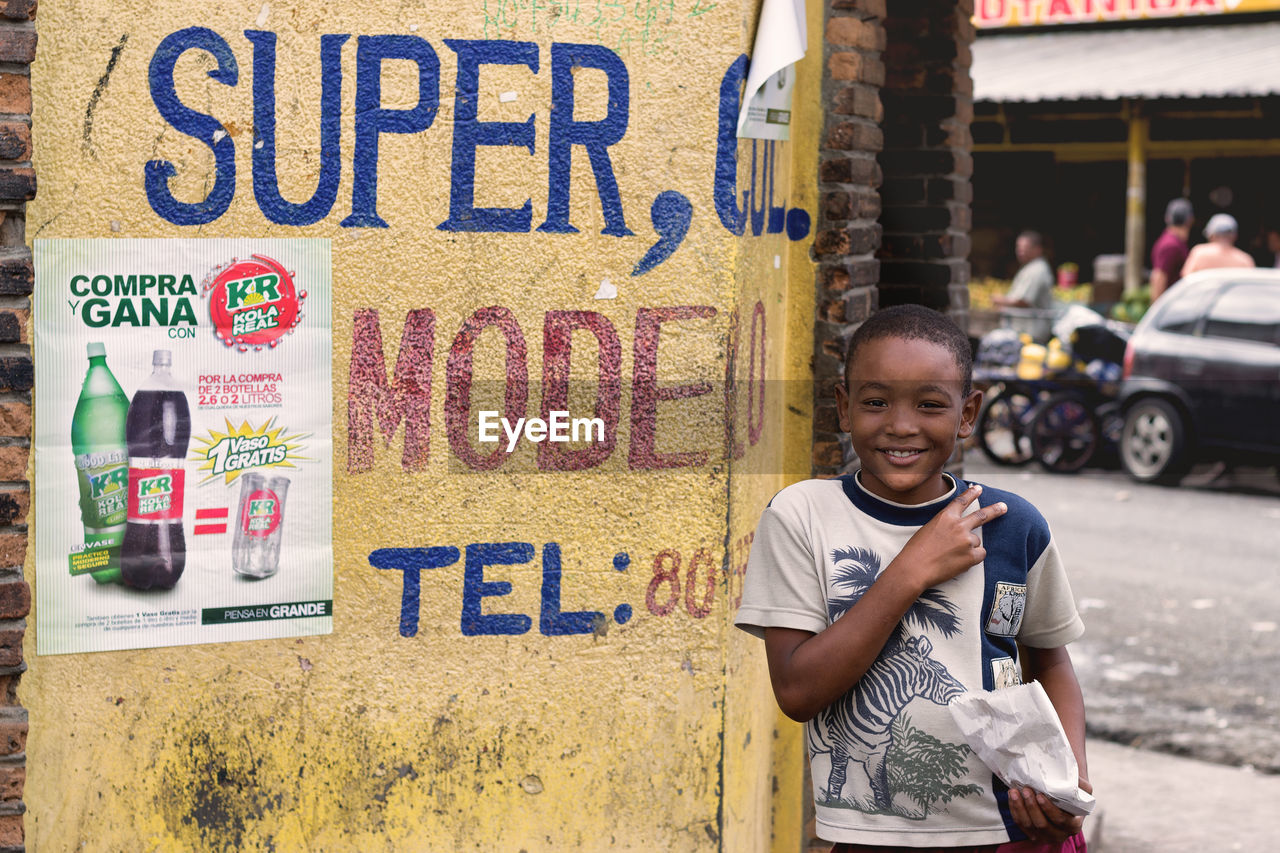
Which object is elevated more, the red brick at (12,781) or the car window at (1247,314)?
the car window at (1247,314)

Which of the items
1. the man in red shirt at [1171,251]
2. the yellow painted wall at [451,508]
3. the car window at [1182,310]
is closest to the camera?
the yellow painted wall at [451,508]

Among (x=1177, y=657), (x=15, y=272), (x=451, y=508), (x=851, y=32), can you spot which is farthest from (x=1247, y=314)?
(x=15, y=272)

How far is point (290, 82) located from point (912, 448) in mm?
1545

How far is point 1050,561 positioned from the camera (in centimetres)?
224

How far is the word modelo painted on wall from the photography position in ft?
9.28

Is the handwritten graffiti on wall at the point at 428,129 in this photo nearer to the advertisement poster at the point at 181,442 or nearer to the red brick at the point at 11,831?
the advertisement poster at the point at 181,442

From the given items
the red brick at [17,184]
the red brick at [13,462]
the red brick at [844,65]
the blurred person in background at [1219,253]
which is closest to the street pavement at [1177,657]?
the blurred person in background at [1219,253]

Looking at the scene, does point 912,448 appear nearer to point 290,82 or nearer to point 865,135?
point 290,82

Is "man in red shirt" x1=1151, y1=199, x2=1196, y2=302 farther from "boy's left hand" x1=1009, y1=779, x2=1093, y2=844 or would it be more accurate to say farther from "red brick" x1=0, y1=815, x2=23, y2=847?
"red brick" x1=0, y1=815, x2=23, y2=847

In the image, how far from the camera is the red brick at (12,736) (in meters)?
2.76

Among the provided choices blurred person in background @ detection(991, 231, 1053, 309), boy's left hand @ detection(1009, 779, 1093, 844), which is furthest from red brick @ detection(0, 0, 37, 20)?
blurred person in background @ detection(991, 231, 1053, 309)

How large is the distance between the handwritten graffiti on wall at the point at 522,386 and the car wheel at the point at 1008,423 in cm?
899

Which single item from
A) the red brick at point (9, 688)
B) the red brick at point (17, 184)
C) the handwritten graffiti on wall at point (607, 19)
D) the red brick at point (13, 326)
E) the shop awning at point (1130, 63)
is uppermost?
the shop awning at point (1130, 63)

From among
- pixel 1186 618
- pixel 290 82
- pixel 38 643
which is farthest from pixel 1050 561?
pixel 1186 618
